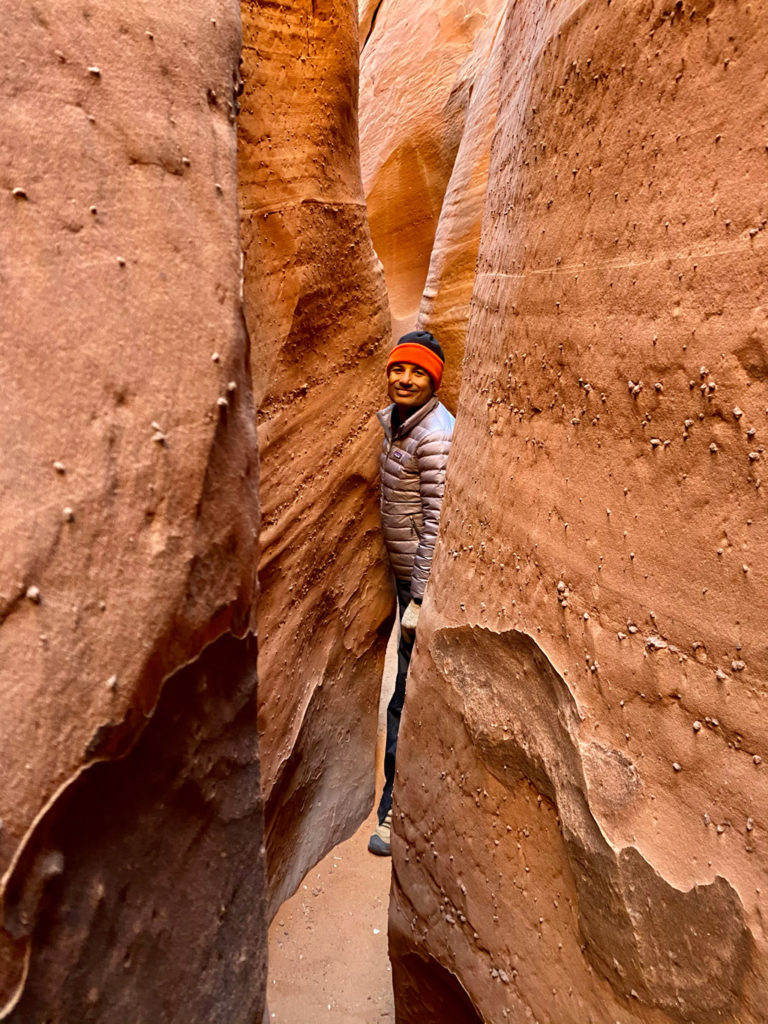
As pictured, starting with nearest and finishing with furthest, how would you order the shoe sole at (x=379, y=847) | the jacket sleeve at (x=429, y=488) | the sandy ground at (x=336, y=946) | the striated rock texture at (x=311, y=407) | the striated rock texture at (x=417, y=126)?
the striated rock texture at (x=311, y=407) → the sandy ground at (x=336, y=946) → the jacket sleeve at (x=429, y=488) → the shoe sole at (x=379, y=847) → the striated rock texture at (x=417, y=126)

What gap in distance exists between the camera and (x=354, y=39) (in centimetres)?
200

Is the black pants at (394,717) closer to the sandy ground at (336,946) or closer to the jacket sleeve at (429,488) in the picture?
the sandy ground at (336,946)

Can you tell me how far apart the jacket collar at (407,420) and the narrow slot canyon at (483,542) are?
0.85 metres

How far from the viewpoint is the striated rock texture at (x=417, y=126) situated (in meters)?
4.51

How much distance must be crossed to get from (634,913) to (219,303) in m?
0.93

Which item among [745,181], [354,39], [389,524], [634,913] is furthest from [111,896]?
[354,39]

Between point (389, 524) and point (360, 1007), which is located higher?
point (389, 524)

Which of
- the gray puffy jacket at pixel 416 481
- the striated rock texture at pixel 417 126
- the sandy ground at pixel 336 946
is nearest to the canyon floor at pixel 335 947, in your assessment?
the sandy ground at pixel 336 946

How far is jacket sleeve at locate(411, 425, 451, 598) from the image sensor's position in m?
2.29

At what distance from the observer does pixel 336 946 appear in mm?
2219

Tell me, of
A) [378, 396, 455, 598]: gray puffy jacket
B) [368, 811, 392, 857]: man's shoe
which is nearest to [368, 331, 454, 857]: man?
[378, 396, 455, 598]: gray puffy jacket

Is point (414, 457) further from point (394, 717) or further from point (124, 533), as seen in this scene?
point (124, 533)

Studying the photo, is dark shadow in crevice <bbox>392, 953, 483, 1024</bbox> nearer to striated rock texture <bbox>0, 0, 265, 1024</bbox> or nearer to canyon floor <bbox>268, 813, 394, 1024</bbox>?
canyon floor <bbox>268, 813, 394, 1024</bbox>

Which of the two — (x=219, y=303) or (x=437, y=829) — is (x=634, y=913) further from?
(x=219, y=303)
